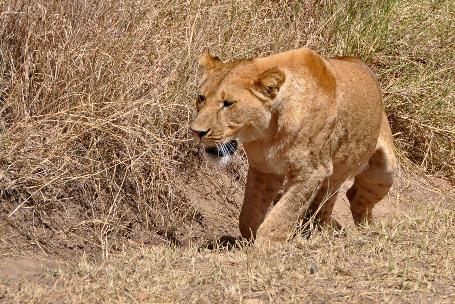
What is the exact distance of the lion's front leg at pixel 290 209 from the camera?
5.99m

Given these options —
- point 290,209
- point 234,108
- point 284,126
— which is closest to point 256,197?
point 290,209

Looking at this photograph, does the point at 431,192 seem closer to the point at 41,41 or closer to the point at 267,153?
the point at 267,153

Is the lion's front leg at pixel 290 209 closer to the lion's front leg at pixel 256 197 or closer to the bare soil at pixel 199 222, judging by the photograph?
the lion's front leg at pixel 256 197

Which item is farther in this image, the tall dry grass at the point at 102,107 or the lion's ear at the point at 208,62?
the tall dry grass at the point at 102,107

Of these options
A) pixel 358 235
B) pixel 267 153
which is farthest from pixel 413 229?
pixel 267 153

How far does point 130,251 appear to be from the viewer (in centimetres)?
613

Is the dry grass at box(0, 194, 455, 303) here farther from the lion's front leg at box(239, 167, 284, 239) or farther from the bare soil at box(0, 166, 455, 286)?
the lion's front leg at box(239, 167, 284, 239)

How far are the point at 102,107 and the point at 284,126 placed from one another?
4.94 feet

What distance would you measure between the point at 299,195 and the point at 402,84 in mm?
3313

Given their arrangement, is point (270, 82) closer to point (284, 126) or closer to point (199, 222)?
point (284, 126)

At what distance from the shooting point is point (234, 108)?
5.81 metres

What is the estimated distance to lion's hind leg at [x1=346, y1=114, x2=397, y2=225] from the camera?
720cm

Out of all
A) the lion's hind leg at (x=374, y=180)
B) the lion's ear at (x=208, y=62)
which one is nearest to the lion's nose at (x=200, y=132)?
the lion's ear at (x=208, y=62)

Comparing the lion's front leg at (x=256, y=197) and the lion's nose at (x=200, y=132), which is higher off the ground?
the lion's nose at (x=200, y=132)
